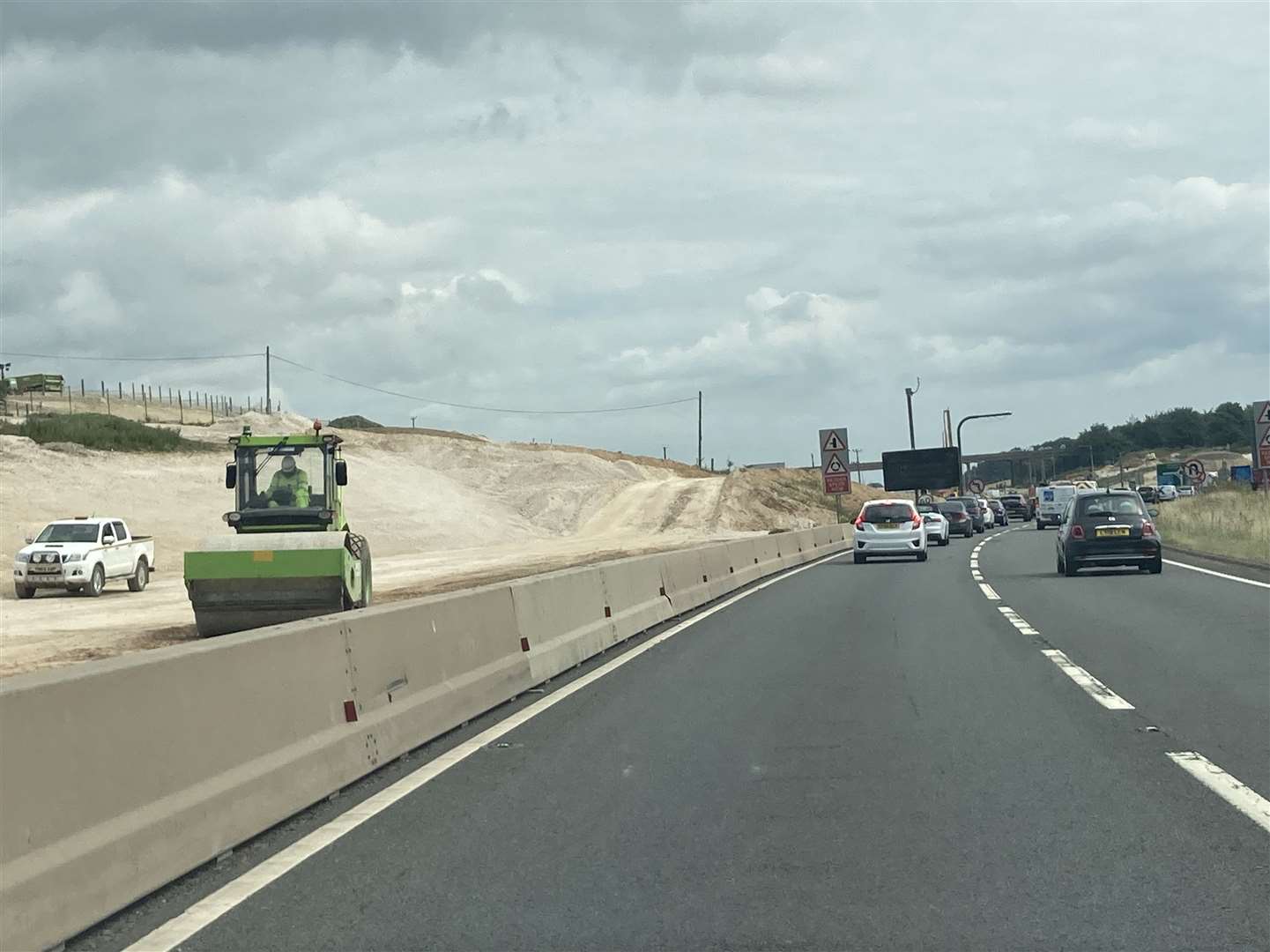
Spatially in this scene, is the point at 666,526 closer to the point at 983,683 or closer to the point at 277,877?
the point at 983,683

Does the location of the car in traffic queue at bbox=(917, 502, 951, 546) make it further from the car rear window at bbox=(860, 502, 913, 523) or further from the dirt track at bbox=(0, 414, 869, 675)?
the car rear window at bbox=(860, 502, 913, 523)

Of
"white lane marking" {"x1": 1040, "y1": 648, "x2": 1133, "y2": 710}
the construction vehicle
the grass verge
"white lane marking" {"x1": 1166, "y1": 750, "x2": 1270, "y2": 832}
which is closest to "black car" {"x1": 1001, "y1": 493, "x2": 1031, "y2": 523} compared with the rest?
the grass verge

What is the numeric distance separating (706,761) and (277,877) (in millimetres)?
3297

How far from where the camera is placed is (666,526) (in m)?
87.3

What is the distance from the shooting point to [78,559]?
3459 cm

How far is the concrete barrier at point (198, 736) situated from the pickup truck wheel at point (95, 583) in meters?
25.8

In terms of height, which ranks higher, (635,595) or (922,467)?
(922,467)

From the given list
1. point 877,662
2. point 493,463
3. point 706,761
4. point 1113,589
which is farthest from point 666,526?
point 706,761

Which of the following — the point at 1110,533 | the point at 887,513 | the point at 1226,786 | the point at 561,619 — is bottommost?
the point at 1226,786

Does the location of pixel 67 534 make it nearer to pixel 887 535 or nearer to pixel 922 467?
pixel 887 535

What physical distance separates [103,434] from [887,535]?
144 feet

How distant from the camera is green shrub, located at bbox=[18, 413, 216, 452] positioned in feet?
224

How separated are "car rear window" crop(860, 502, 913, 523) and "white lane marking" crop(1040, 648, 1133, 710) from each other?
24020 mm

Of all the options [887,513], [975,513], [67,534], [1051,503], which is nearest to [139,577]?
[67,534]
